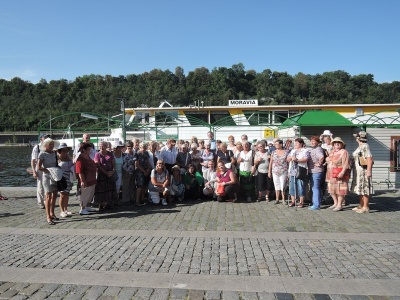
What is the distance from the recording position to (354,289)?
421 cm

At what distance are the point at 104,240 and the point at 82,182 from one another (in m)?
2.23

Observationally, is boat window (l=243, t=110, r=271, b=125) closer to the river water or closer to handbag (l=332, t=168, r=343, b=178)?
handbag (l=332, t=168, r=343, b=178)

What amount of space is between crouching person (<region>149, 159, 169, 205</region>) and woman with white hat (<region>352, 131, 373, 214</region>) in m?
4.63

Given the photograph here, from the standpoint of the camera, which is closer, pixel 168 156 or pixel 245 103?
pixel 168 156

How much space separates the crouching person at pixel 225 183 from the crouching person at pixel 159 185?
4.61 ft

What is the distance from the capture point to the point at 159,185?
9.44m

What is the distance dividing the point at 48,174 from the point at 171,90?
335 feet

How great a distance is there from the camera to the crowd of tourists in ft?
27.0

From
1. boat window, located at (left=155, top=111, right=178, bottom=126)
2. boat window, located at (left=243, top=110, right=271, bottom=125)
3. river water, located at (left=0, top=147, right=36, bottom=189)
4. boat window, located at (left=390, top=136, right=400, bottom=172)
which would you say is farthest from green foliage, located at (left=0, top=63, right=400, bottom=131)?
boat window, located at (left=390, top=136, right=400, bottom=172)

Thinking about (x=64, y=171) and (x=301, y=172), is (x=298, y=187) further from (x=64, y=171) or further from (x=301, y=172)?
(x=64, y=171)

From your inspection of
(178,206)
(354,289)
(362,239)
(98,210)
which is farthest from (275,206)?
(354,289)

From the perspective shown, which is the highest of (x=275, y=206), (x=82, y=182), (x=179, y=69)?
(x=179, y=69)

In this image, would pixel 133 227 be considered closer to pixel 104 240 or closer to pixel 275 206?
pixel 104 240

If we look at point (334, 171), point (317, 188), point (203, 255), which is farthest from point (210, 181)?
point (203, 255)
